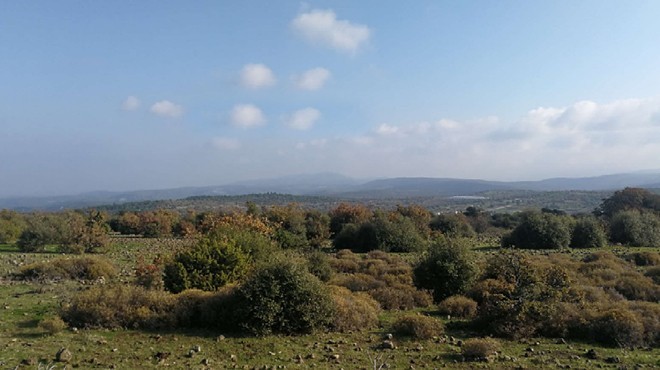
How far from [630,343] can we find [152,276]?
1485 centimetres

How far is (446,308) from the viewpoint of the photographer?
50.0 feet

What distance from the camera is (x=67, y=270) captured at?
21.1 metres

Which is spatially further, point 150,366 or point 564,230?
point 564,230

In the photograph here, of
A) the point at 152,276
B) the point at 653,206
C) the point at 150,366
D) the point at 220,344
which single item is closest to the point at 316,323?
the point at 220,344

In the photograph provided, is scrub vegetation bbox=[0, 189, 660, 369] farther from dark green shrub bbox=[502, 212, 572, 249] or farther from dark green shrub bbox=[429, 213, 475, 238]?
dark green shrub bbox=[429, 213, 475, 238]

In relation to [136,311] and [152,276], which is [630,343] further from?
[152,276]

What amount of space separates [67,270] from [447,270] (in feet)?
54.6

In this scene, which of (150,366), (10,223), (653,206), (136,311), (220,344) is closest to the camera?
(150,366)

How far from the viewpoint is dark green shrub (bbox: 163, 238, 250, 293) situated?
16016mm

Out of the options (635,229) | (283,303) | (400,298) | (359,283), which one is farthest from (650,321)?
(635,229)

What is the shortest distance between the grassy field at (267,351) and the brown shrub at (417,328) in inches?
9.0

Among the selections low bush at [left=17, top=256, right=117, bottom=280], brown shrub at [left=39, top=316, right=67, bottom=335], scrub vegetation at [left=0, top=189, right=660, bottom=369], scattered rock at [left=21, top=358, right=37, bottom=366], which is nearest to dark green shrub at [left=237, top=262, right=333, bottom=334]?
scrub vegetation at [left=0, top=189, right=660, bottom=369]

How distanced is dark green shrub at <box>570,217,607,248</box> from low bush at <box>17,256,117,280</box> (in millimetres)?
36650

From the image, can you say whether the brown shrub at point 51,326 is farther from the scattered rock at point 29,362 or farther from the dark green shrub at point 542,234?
the dark green shrub at point 542,234
